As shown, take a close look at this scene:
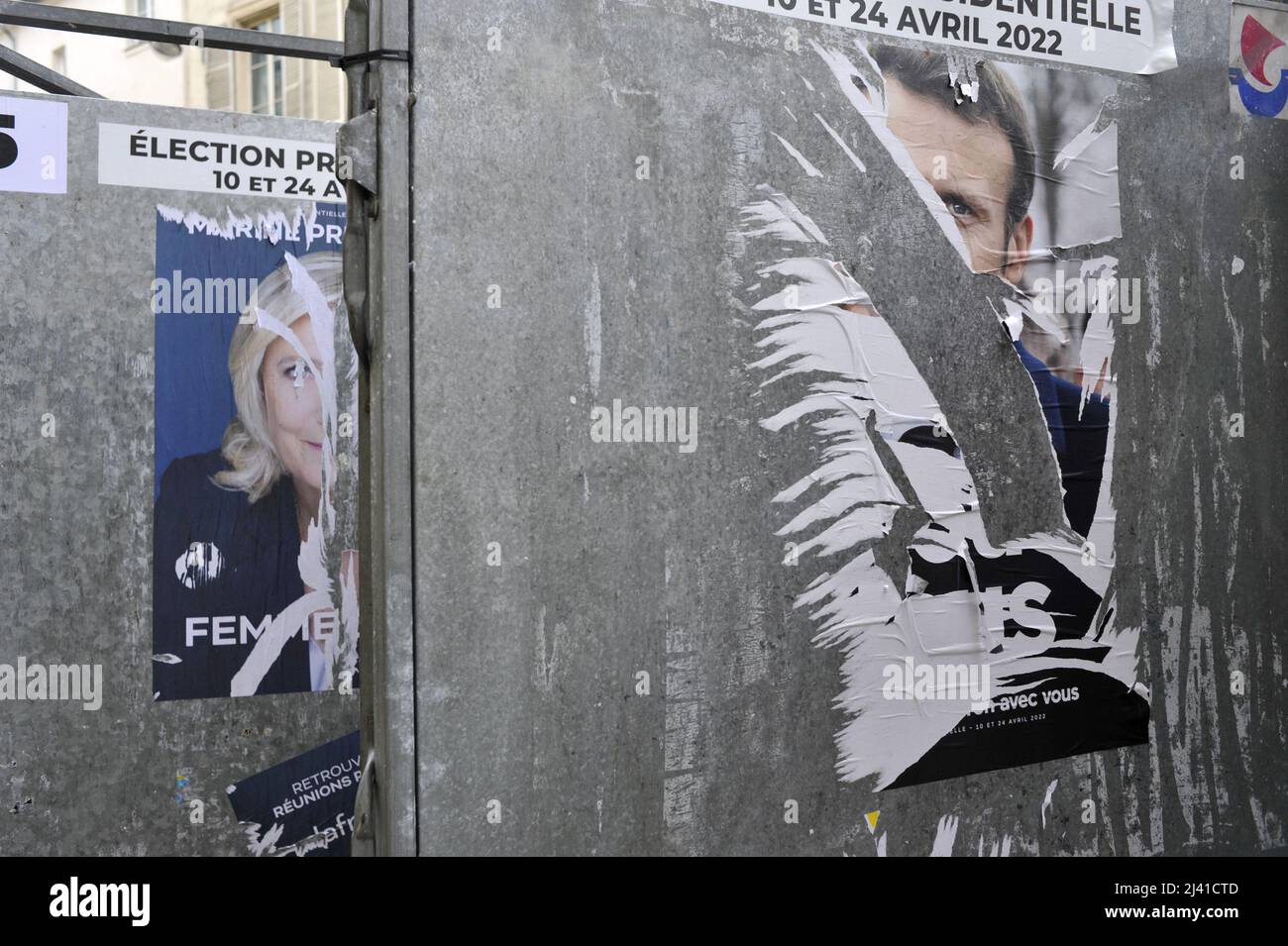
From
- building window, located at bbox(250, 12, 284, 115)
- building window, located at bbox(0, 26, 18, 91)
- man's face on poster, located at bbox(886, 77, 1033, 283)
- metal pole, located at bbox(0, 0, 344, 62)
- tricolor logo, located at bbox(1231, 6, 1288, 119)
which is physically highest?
building window, located at bbox(0, 26, 18, 91)

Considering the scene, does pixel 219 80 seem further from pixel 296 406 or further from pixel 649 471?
pixel 649 471

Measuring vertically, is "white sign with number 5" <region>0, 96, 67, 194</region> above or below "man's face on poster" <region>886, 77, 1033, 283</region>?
above

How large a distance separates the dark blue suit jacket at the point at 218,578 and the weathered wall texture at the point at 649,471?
237 centimetres

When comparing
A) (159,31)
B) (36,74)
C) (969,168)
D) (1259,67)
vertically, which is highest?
(159,31)

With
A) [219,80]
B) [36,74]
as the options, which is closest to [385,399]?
[36,74]

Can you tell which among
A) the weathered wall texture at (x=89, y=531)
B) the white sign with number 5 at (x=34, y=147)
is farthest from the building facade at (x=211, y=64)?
the weathered wall texture at (x=89, y=531)

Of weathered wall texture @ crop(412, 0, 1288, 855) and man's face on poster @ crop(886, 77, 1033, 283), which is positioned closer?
weathered wall texture @ crop(412, 0, 1288, 855)

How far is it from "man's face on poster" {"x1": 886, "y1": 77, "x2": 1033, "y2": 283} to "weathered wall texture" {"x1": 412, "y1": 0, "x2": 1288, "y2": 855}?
9 centimetres

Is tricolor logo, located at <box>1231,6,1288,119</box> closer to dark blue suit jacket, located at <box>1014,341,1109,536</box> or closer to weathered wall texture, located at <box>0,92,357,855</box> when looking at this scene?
dark blue suit jacket, located at <box>1014,341,1109,536</box>

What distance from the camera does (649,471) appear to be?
10.2ft

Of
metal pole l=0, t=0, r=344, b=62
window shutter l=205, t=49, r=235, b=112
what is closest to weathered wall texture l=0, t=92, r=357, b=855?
metal pole l=0, t=0, r=344, b=62

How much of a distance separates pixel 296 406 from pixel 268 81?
13.6 m

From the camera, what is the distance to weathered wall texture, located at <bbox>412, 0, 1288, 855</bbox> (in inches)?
116

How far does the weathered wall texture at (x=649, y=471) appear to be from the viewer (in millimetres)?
2941
